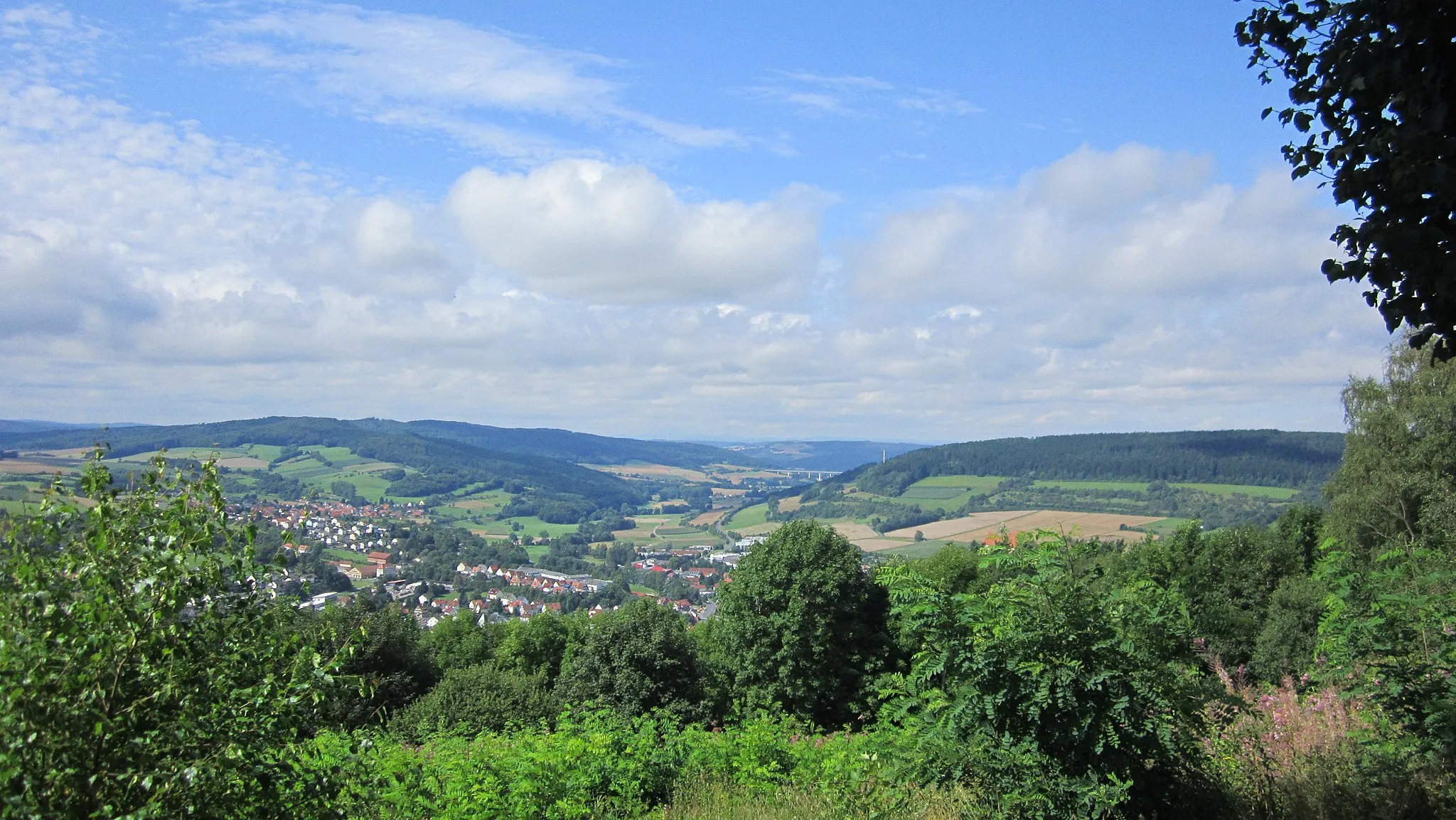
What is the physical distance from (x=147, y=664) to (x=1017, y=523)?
8011 centimetres

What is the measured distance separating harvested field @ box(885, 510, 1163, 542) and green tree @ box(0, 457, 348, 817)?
6755cm

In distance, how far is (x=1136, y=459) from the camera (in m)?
105

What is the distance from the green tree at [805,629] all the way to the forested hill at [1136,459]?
222 ft

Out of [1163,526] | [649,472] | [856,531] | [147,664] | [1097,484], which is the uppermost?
[147,664]

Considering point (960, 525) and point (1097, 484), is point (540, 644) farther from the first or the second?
point (1097, 484)

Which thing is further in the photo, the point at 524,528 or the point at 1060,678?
the point at 524,528

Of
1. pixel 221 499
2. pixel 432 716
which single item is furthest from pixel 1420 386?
pixel 221 499

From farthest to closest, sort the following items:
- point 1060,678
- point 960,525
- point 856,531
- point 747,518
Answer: point 747,518 < point 856,531 < point 960,525 < point 1060,678

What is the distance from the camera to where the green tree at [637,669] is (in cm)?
2400

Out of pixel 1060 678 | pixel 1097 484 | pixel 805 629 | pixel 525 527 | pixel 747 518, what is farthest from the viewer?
pixel 747 518

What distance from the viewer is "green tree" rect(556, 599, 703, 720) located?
78.7 feet

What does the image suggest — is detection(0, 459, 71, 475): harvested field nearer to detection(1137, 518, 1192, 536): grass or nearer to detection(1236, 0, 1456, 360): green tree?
detection(1236, 0, 1456, 360): green tree

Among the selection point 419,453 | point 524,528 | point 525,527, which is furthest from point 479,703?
point 419,453

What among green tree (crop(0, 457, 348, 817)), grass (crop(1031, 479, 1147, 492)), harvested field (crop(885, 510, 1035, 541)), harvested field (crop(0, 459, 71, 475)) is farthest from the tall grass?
grass (crop(1031, 479, 1147, 492))
